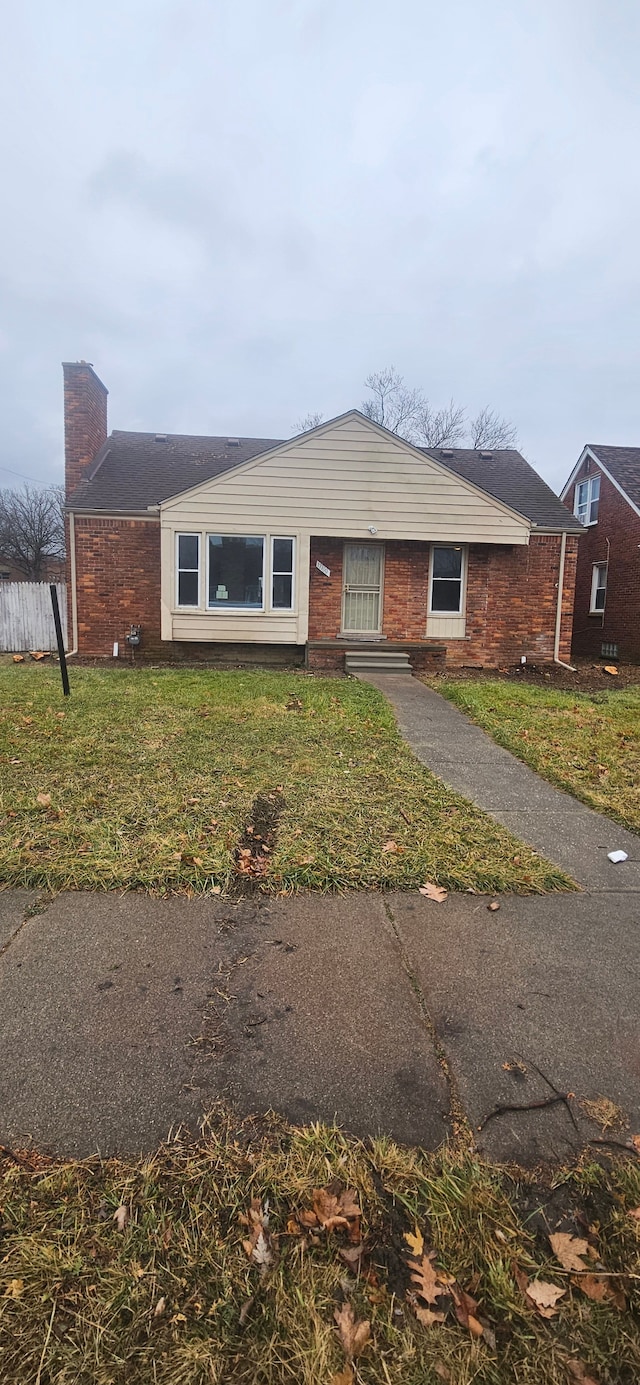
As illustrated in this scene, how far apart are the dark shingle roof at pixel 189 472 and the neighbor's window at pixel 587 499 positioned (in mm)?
5697

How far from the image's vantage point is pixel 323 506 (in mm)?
12555

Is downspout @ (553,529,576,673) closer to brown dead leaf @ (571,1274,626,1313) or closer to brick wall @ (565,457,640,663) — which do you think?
brick wall @ (565,457,640,663)

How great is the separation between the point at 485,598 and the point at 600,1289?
13.0m

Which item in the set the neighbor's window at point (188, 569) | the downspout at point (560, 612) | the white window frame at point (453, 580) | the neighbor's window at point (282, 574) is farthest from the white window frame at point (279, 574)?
the downspout at point (560, 612)

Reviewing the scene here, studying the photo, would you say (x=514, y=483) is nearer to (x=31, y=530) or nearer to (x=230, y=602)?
(x=230, y=602)

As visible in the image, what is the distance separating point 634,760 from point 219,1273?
583 centimetres

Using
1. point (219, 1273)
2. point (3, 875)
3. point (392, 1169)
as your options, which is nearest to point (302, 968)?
point (392, 1169)

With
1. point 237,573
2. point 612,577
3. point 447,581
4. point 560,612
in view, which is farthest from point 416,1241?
point 612,577

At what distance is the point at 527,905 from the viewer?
342cm

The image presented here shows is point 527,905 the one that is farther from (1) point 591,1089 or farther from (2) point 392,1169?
(2) point 392,1169

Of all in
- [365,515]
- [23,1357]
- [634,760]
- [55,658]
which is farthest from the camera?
[55,658]

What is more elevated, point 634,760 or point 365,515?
point 365,515

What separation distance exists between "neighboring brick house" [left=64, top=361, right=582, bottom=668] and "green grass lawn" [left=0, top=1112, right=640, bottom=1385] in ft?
36.2

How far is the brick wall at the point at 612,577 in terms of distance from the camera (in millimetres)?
19266
